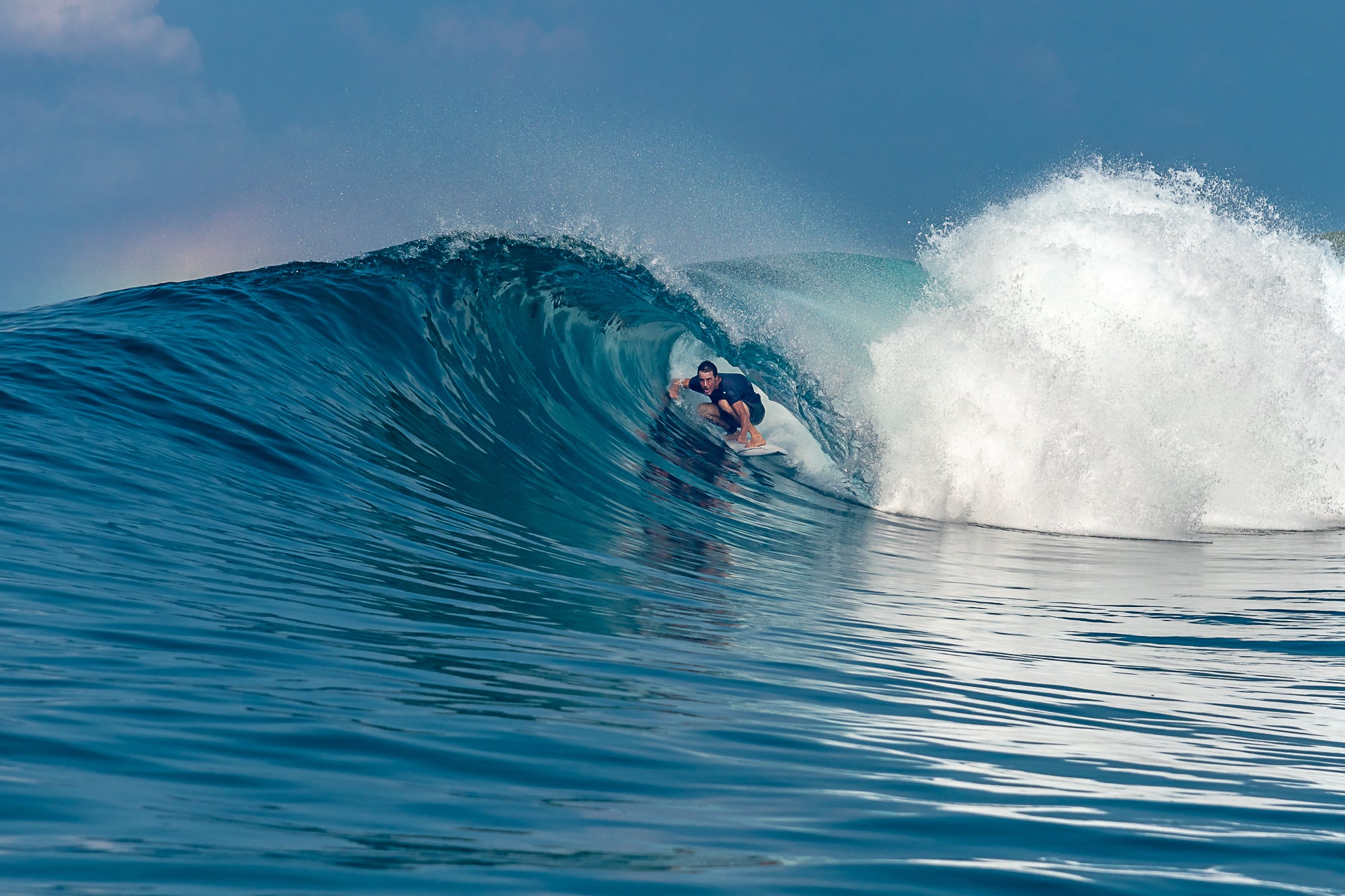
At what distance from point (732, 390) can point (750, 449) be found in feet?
2.27

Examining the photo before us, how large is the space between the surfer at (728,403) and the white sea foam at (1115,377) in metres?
1.36

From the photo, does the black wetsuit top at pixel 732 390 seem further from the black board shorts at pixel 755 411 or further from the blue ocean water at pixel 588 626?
the blue ocean water at pixel 588 626

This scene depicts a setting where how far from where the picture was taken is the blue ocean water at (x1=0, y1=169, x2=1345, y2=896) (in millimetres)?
2145

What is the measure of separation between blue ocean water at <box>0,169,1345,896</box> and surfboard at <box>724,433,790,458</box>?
0.81 ft

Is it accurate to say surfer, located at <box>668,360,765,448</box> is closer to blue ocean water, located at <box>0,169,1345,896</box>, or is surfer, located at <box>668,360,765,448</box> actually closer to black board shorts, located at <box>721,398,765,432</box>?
black board shorts, located at <box>721,398,765,432</box>

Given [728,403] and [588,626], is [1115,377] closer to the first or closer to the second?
[728,403]

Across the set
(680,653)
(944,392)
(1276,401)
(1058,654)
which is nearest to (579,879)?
(680,653)

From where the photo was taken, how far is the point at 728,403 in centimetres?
1188

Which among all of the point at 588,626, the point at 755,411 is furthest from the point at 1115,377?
the point at 588,626

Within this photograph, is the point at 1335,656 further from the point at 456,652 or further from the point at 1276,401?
the point at 1276,401

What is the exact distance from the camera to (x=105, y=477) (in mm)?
5574

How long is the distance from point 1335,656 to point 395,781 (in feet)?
14.5

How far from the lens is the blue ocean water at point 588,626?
7.04 ft

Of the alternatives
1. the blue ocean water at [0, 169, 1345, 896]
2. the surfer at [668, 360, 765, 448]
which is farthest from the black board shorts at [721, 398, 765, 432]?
the blue ocean water at [0, 169, 1345, 896]
